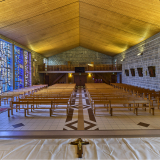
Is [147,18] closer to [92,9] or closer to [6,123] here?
[92,9]

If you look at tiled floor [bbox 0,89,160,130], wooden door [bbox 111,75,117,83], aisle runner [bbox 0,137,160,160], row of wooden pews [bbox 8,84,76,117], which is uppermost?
wooden door [bbox 111,75,117,83]

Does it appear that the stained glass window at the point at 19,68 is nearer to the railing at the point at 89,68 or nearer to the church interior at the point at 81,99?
the church interior at the point at 81,99

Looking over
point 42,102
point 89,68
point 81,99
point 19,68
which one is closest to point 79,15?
point 81,99

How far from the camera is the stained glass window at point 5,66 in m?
10.7

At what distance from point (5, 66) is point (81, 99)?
751 centimetres

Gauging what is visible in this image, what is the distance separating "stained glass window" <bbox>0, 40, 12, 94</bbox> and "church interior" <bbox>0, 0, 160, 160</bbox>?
87 millimetres

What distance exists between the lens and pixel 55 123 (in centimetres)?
486

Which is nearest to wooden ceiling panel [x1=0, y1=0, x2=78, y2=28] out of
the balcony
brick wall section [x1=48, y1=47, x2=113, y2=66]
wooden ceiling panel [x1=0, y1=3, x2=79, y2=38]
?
wooden ceiling panel [x1=0, y1=3, x2=79, y2=38]

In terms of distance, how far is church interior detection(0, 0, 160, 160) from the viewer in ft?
4.28

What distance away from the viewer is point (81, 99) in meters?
10.1

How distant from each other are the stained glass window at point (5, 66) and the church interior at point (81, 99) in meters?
0.09

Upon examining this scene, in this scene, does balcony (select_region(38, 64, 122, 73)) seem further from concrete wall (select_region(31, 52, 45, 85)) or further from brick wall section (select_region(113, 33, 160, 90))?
brick wall section (select_region(113, 33, 160, 90))

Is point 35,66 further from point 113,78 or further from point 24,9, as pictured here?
point 113,78

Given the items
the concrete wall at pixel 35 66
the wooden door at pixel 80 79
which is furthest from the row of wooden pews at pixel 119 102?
the wooden door at pixel 80 79
